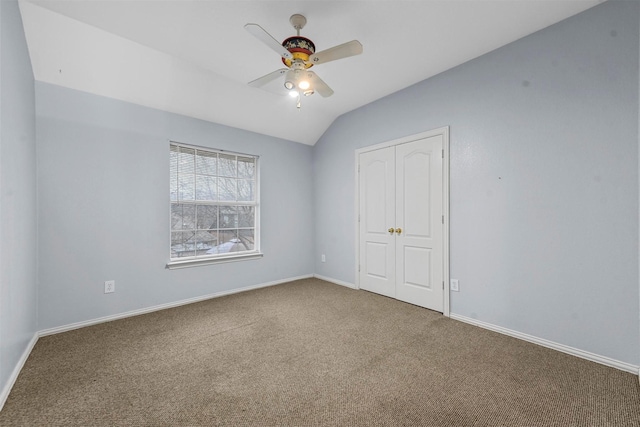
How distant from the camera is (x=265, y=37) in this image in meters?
1.75

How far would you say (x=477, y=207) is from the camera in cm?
278

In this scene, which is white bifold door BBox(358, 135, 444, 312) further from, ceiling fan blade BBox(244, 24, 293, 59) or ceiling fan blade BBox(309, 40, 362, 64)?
ceiling fan blade BBox(244, 24, 293, 59)

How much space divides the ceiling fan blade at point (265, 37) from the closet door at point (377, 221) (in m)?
2.04

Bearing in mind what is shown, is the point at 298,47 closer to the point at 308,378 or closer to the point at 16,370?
the point at 308,378

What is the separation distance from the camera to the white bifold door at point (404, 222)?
3127 millimetres

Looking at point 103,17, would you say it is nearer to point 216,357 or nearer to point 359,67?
point 359,67

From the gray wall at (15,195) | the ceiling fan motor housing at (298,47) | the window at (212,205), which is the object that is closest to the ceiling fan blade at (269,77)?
the ceiling fan motor housing at (298,47)

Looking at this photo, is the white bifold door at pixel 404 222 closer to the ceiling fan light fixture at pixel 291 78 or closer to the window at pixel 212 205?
the window at pixel 212 205

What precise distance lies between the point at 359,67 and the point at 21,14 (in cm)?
281

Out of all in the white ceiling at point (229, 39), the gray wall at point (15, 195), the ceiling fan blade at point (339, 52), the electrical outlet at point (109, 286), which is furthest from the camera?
the electrical outlet at point (109, 286)

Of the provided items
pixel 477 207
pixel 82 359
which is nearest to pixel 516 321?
pixel 477 207

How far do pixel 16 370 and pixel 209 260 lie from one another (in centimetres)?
191

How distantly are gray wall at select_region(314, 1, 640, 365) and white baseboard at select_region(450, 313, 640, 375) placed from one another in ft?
0.13

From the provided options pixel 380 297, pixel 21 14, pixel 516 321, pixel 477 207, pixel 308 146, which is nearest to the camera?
pixel 21 14
